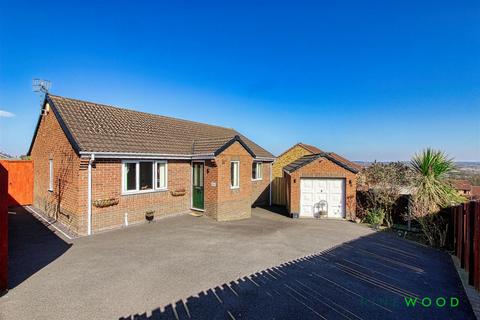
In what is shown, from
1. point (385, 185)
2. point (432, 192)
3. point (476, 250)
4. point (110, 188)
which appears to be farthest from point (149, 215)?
point (432, 192)

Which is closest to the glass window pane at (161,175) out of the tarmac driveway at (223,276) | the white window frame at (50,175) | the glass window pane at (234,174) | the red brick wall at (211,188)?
the red brick wall at (211,188)

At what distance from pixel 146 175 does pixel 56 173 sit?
4.23 m

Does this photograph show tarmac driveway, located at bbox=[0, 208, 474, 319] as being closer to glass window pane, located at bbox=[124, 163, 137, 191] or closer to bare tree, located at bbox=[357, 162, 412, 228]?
glass window pane, located at bbox=[124, 163, 137, 191]

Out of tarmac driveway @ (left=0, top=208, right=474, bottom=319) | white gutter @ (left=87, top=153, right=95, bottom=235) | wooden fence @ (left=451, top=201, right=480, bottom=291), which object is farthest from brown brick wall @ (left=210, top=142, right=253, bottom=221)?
wooden fence @ (left=451, top=201, right=480, bottom=291)

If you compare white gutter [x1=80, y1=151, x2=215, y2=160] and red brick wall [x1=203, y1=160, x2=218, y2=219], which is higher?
white gutter [x1=80, y1=151, x2=215, y2=160]

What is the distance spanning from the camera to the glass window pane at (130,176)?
10.8 meters

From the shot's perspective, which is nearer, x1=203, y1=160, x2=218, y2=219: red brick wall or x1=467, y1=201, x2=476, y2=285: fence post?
x1=467, y1=201, x2=476, y2=285: fence post

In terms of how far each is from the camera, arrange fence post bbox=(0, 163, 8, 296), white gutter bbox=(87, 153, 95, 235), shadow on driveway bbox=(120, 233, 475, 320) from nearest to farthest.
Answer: shadow on driveway bbox=(120, 233, 475, 320)
fence post bbox=(0, 163, 8, 296)
white gutter bbox=(87, 153, 95, 235)

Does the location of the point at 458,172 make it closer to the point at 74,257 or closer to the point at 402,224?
the point at 402,224

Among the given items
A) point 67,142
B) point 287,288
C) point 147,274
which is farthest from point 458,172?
point 67,142

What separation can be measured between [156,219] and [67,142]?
17.1ft

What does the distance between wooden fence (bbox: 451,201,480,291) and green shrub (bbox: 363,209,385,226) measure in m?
4.16

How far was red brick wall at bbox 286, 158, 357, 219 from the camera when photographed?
13.3m

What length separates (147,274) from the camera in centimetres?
613
